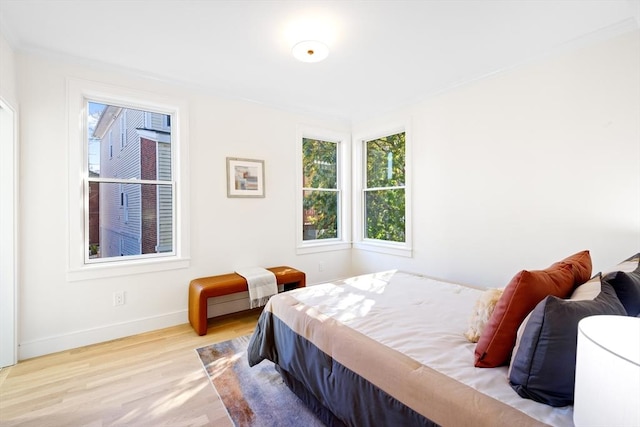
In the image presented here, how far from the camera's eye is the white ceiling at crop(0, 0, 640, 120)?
2029 mm

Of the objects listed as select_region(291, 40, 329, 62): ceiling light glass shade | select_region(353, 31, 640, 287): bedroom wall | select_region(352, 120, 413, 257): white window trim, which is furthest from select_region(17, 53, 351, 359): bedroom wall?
select_region(353, 31, 640, 287): bedroom wall

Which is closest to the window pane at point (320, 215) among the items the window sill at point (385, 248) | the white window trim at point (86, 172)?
the window sill at point (385, 248)

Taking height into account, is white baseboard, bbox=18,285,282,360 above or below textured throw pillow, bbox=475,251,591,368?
below

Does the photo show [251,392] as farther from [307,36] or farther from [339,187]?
[339,187]

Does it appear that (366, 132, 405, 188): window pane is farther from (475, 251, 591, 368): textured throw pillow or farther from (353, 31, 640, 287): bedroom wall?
(475, 251, 591, 368): textured throw pillow

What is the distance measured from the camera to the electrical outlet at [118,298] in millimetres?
2879

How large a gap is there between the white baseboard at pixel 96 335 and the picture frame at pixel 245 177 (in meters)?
1.44

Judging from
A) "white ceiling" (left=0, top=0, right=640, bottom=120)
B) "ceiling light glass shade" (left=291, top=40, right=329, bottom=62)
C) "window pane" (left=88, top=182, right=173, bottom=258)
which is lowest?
"window pane" (left=88, top=182, right=173, bottom=258)

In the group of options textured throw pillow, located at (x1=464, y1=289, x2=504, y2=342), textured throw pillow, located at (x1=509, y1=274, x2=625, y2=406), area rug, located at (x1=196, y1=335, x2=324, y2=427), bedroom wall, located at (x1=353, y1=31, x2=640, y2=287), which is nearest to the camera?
textured throw pillow, located at (x1=509, y1=274, x2=625, y2=406)

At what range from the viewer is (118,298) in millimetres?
2896

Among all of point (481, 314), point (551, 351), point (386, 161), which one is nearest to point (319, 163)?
point (386, 161)

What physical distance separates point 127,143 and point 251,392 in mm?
2625

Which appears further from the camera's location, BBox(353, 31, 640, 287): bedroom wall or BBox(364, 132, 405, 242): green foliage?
BBox(364, 132, 405, 242): green foliage

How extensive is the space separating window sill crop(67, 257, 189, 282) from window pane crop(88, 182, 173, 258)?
0.16 meters
